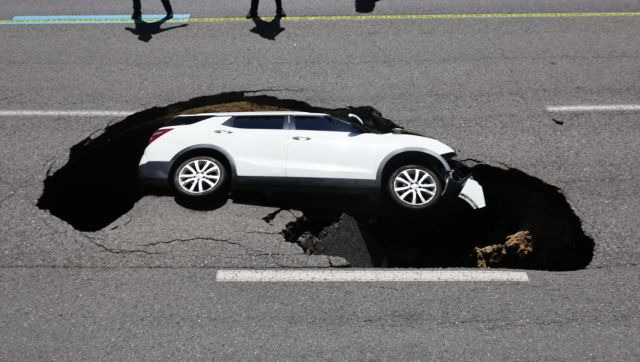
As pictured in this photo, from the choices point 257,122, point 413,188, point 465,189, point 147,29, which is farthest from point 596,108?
point 147,29

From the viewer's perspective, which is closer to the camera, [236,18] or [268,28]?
[268,28]

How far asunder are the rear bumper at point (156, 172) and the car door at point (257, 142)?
2.81ft

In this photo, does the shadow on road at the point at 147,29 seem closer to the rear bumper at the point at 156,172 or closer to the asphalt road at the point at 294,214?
the asphalt road at the point at 294,214

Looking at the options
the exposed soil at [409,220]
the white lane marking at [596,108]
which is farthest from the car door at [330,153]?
the white lane marking at [596,108]

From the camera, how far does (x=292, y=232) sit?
845 cm

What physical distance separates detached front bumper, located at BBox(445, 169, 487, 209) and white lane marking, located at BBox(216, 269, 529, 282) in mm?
1366

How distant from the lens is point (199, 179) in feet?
28.0

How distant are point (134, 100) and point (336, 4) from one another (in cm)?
549

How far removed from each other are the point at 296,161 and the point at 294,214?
0.76m

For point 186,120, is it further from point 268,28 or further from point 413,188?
point 268,28

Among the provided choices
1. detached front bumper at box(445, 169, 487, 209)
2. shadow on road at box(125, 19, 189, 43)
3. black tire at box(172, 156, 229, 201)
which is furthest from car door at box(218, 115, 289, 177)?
shadow on road at box(125, 19, 189, 43)

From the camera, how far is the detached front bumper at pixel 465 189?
342 inches

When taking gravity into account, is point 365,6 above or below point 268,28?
above

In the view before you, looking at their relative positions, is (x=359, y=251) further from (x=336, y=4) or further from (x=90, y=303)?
(x=336, y=4)
